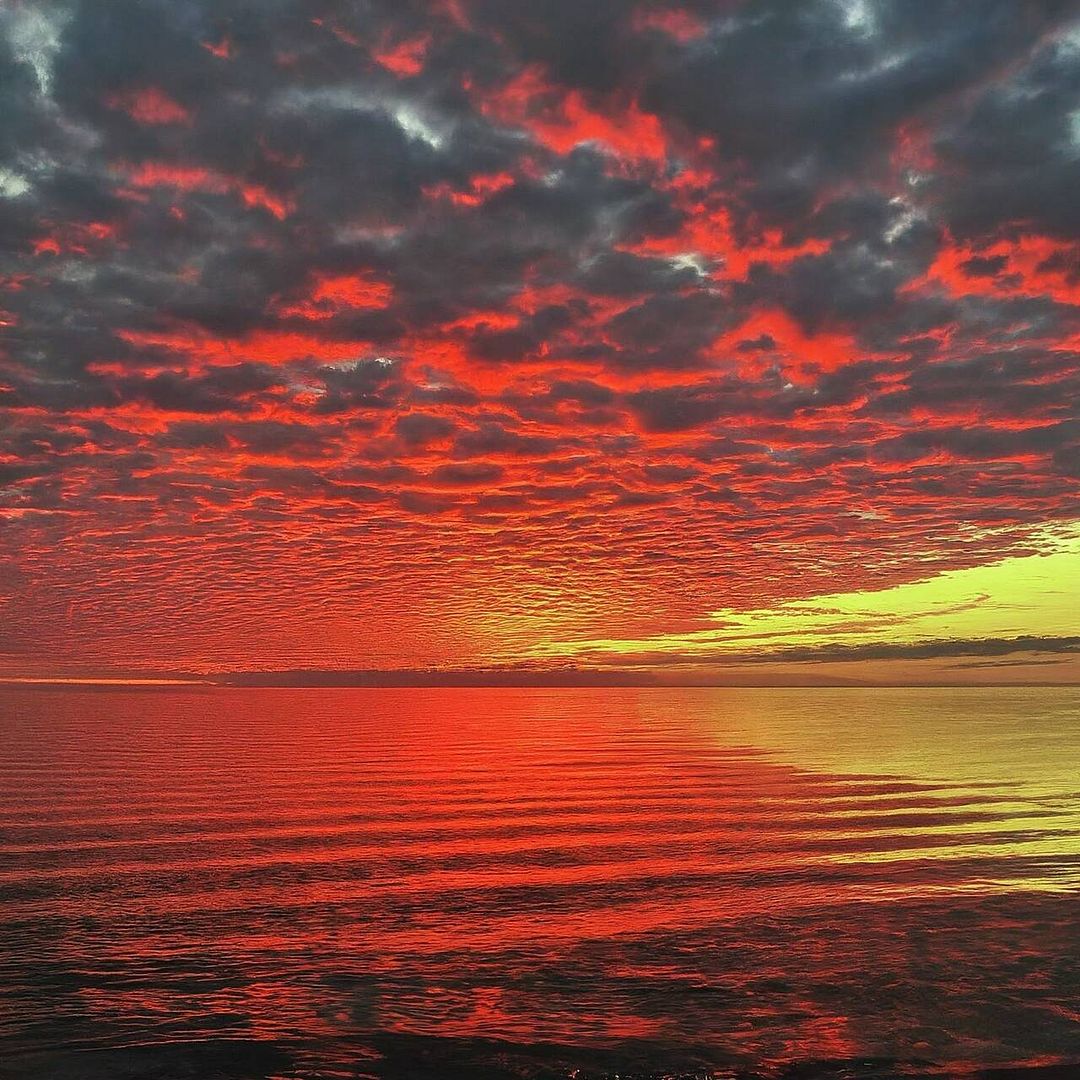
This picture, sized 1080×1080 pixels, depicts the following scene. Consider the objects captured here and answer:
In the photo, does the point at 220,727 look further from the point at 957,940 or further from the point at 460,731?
the point at 957,940

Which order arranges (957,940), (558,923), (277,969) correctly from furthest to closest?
(558,923), (957,940), (277,969)

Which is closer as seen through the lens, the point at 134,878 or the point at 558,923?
the point at 558,923

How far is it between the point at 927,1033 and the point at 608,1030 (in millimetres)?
3956

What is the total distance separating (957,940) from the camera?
49.4ft

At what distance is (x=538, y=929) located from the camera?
1600 centimetres

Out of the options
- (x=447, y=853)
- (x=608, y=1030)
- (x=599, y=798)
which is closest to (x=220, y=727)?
(x=599, y=798)

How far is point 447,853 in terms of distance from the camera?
22734mm

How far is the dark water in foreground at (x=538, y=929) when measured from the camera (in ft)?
35.7

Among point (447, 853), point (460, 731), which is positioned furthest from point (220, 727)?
point (447, 853)

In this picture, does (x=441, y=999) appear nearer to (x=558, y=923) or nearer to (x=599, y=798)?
(x=558, y=923)

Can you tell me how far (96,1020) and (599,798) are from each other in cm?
2241

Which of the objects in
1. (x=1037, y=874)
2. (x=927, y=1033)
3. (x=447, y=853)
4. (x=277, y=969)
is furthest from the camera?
(x=447, y=853)

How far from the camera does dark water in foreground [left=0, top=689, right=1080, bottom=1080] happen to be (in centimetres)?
1089

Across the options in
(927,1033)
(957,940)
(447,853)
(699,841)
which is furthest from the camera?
(699,841)
